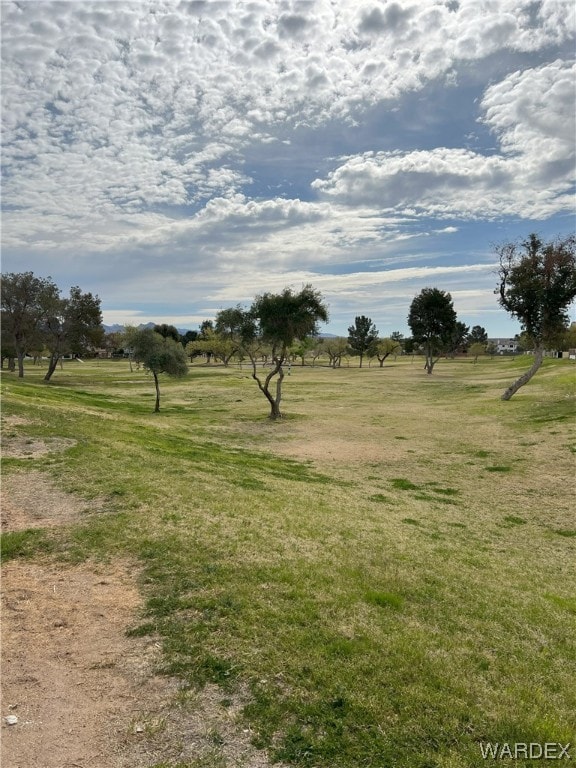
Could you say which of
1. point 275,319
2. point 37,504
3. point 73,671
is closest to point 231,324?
point 275,319

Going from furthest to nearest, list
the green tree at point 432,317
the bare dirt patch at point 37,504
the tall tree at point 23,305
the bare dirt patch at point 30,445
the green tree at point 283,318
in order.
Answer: the green tree at point 432,317 < the tall tree at point 23,305 < the green tree at point 283,318 < the bare dirt patch at point 30,445 < the bare dirt patch at point 37,504

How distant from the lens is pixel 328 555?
9.09 meters

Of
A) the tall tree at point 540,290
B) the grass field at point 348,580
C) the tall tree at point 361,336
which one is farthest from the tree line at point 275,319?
the tall tree at point 361,336

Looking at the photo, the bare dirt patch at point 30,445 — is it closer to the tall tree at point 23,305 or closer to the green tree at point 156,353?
the green tree at point 156,353

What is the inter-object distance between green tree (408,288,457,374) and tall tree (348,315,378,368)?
145 feet

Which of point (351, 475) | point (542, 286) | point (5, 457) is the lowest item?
point (351, 475)

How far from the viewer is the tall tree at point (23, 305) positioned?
51.9 m

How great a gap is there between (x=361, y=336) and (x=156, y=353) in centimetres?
9681

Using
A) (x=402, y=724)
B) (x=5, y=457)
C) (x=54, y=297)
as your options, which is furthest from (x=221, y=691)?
(x=54, y=297)

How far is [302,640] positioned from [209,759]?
1.96 m

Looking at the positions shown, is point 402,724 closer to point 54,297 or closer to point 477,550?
point 477,550

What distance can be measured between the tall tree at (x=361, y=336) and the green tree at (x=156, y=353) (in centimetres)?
9227

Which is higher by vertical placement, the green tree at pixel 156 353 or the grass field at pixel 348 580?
the green tree at pixel 156 353

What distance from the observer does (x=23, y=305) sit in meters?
52.8
